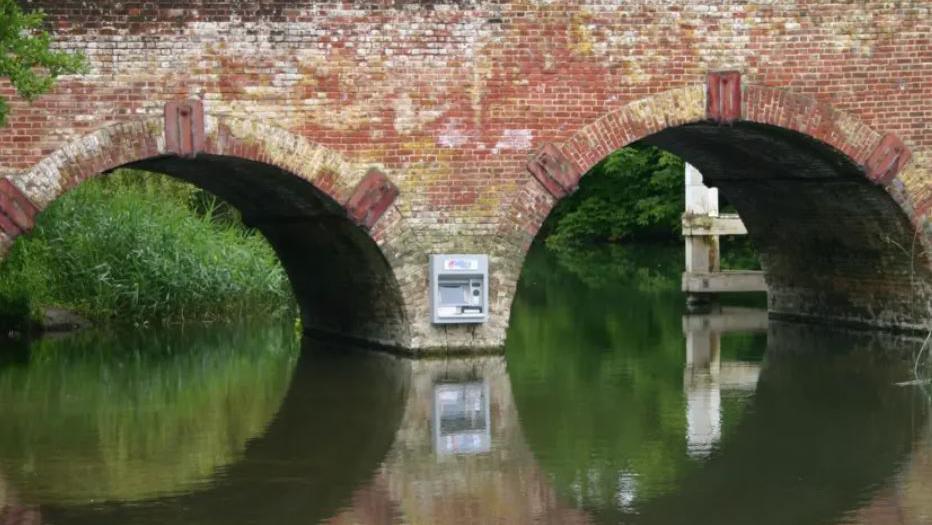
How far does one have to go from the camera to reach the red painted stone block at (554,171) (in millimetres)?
18344

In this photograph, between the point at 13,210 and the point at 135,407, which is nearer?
the point at 135,407

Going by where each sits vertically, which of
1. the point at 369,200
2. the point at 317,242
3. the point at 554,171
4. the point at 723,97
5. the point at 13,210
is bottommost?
the point at 317,242

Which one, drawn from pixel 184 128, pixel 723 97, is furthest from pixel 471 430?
pixel 723 97

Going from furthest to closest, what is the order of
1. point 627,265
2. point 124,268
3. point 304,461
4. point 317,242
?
point 627,265 < point 124,268 < point 317,242 < point 304,461

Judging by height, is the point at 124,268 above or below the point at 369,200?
below

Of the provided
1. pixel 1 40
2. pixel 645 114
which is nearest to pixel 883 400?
pixel 645 114

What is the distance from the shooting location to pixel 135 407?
16.0m

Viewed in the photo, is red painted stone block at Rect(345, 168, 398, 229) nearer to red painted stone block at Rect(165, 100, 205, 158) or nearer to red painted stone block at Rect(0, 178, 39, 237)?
red painted stone block at Rect(165, 100, 205, 158)

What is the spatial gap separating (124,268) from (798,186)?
29.2ft

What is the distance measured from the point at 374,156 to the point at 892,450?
6.85 m

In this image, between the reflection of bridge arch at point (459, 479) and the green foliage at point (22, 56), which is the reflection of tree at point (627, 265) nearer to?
the reflection of bridge arch at point (459, 479)

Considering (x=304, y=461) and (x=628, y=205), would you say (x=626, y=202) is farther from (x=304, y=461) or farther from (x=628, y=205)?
(x=304, y=461)

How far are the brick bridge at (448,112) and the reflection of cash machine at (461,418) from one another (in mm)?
1847

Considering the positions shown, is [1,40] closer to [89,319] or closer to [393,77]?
[393,77]
